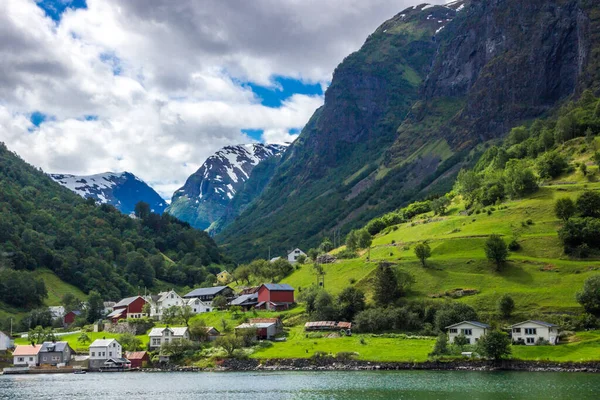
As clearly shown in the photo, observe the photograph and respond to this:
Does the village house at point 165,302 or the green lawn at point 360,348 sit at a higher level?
the village house at point 165,302

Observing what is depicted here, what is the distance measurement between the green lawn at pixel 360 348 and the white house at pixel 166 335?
60.6 feet

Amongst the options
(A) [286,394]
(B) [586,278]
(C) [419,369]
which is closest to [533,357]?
(C) [419,369]

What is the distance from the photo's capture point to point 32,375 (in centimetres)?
12131

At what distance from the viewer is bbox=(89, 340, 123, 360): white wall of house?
126500mm

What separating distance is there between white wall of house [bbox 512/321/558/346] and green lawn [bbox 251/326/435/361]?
42.7 feet

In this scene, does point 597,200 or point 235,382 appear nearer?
point 235,382

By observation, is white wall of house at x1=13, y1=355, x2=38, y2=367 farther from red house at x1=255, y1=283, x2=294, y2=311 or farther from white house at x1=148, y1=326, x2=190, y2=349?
red house at x1=255, y1=283, x2=294, y2=311

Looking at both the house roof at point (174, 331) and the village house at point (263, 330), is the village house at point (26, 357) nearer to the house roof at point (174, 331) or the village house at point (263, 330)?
the house roof at point (174, 331)

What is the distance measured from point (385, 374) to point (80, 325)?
102 metres

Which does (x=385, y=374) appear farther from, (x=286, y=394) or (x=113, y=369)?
(x=113, y=369)

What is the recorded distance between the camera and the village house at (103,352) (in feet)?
414

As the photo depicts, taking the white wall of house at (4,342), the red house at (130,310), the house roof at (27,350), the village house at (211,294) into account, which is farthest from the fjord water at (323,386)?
the village house at (211,294)

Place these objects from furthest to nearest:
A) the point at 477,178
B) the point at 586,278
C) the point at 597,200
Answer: the point at 477,178 → the point at 597,200 → the point at 586,278

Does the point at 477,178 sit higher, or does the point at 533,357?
the point at 477,178
